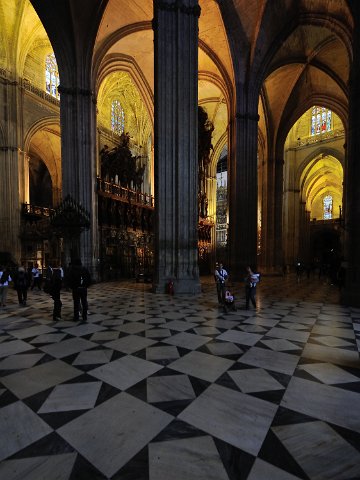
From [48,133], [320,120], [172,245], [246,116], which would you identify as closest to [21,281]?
[172,245]

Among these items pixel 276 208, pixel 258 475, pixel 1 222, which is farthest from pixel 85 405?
pixel 276 208

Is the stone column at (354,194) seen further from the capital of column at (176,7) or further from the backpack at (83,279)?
the backpack at (83,279)

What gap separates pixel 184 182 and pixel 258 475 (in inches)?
392

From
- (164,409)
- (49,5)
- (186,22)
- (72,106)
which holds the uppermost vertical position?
(49,5)

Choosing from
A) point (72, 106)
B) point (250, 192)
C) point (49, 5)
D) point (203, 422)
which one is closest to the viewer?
point (203, 422)

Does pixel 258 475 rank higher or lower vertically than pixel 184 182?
lower

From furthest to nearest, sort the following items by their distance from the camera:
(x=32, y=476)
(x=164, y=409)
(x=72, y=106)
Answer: (x=72, y=106) → (x=164, y=409) → (x=32, y=476)

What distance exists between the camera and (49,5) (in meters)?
14.2

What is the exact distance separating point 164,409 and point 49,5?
65.0 feet

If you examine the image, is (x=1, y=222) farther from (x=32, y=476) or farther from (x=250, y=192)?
(x=32, y=476)

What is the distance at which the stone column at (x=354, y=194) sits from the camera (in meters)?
8.91

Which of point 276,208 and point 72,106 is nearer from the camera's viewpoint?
point 72,106

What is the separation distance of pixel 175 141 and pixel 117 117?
843 inches

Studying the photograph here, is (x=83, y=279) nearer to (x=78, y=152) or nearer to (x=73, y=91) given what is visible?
(x=78, y=152)
